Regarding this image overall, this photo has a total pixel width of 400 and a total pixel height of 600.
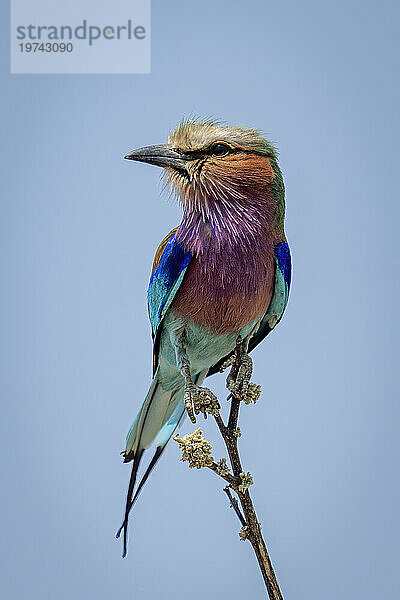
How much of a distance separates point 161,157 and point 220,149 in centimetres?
8

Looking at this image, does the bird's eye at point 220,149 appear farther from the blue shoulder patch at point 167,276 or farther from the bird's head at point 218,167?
the blue shoulder patch at point 167,276

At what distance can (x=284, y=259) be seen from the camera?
42.1 inches

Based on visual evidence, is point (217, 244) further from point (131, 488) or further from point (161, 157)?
point (131, 488)

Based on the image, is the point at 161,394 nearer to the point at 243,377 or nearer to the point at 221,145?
the point at 243,377

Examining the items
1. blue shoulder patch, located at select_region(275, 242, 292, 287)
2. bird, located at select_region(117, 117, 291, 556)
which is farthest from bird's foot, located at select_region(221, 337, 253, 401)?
blue shoulder patch, located at select_region(275, 242, 292, 287)

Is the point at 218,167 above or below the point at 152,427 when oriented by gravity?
above

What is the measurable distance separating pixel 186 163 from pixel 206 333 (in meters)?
0.23

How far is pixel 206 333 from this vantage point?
1.07m

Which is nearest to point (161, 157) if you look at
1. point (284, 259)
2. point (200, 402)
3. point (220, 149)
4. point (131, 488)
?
point (220, 149)

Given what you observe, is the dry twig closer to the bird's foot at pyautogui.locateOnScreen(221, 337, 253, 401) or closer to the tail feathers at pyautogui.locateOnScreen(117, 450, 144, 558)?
the bird's foot at pyautogui.locateOnScreen(221, 337, 253, 401)

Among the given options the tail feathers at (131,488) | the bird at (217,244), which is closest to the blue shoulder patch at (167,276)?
the bird at (217,244)

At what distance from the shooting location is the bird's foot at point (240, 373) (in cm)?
104

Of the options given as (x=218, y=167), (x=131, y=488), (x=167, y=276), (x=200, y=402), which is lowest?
(x=131, y=488)

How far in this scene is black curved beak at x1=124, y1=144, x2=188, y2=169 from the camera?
103 cm
